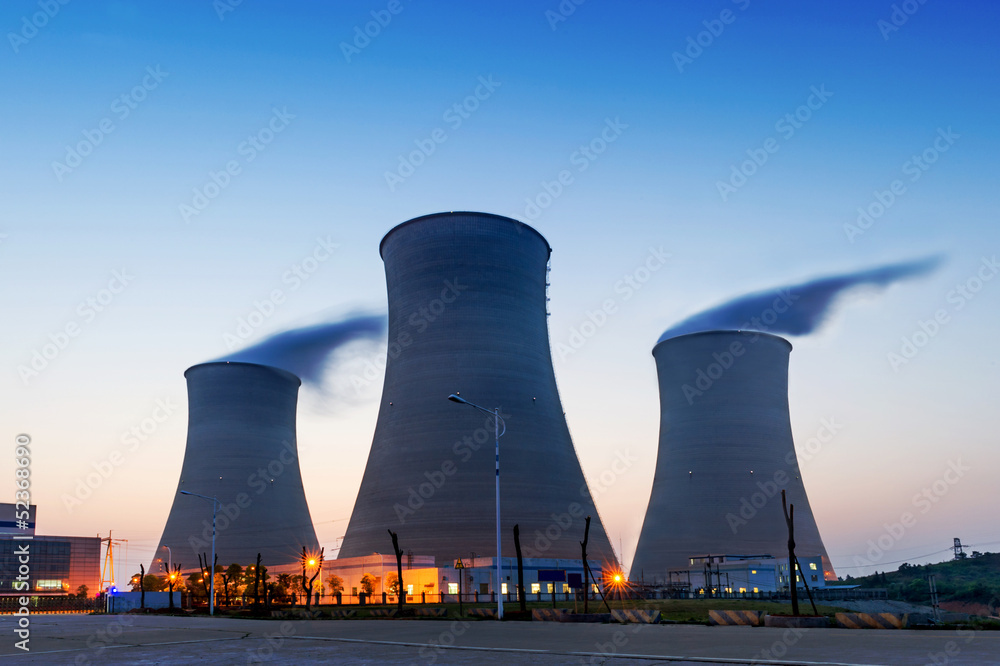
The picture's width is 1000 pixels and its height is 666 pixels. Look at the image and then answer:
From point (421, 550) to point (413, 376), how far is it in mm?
7645

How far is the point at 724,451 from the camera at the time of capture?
142 ft

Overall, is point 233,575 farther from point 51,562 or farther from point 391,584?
point 51,562

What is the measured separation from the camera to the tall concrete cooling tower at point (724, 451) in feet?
143

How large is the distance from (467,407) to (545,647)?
924 inches

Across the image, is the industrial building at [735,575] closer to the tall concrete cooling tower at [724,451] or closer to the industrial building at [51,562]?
the tall concrete cooling tower at [724,451]

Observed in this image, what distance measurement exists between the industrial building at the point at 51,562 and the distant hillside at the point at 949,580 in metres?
75.2

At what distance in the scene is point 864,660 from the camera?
8109 millimetres

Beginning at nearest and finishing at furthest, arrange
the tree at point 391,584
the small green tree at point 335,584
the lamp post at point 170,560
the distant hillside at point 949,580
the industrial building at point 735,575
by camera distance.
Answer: the tree at point 391,584, the small green tree at point 335,584, the industrial building at point 735,575, the lamp post at point 170,560, the distant hillside at point 949,580

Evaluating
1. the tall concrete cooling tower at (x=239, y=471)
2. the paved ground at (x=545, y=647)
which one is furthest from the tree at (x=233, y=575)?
the paved ground at (x=545, y=647)

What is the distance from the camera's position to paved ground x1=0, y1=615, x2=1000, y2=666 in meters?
8.80

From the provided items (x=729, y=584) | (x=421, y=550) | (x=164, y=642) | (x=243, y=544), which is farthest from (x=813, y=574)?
(x=164, y=642)

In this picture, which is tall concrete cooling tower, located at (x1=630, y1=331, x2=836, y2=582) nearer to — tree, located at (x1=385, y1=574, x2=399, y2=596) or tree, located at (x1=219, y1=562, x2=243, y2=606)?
tree, located at (x1=385, y1=574, x2=399, y2=596)

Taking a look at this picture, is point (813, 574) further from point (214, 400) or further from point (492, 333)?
point (214, 400)

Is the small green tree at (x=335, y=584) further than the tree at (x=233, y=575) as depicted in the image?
No
